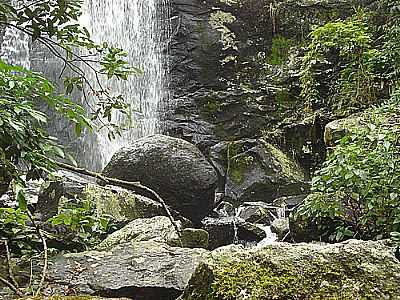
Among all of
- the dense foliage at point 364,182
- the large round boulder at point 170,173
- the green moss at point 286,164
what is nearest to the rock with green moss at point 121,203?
the large round boulder at point 170,173

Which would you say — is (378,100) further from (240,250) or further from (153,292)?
(240,250)

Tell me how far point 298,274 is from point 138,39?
39.9 ft

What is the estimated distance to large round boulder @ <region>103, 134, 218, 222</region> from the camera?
7.46 m

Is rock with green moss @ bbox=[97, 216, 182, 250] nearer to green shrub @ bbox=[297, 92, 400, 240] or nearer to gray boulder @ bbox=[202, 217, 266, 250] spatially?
green shrub @ bbox=[297, 92, 400, 240]

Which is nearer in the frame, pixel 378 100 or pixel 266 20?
pixel 378 100

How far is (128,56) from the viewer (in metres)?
13.1

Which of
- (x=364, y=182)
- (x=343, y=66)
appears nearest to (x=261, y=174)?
(x=343, y=66)

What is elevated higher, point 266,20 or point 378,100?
point 266,20

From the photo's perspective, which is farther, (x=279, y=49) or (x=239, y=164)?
(x=279, y=49)

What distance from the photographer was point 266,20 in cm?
1315

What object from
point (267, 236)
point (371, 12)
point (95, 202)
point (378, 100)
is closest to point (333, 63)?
point (371, 12)

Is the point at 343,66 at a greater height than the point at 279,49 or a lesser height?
lesser

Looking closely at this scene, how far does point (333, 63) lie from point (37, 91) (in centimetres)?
1035

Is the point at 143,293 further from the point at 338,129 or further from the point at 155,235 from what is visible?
the point at 338,129
